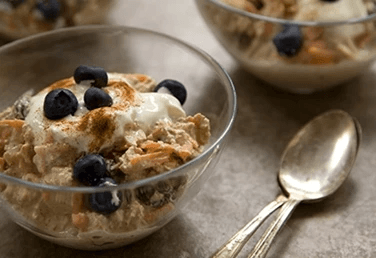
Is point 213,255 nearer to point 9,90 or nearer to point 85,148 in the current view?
point 85,148

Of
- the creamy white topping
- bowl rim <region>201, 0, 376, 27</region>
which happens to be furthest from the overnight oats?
the creamy white topping

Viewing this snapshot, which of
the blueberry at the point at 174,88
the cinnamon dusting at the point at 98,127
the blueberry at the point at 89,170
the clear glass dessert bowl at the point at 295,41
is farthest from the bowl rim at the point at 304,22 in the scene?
the blueberry at the point at 89,170

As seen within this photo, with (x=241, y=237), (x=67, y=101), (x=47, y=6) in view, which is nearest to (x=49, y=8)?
(x=47, y=6)

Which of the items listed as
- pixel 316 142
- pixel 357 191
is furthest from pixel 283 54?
pixel 357 191

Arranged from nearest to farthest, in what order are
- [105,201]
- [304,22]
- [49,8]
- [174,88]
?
[105,201] → [174,88] → [304,22] → [49,8]

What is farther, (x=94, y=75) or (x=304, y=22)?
(x=304, y=22)

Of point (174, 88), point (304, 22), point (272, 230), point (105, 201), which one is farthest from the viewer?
point (304, 22)

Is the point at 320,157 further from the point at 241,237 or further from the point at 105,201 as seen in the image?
the point at 105,201
